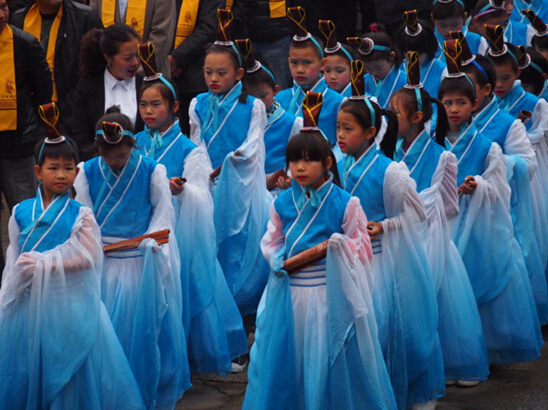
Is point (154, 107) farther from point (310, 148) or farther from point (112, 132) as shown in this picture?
point (310, 148)

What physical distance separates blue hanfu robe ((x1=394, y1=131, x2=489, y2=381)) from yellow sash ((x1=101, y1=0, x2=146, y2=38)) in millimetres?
3253

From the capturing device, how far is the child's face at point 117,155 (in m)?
5.31

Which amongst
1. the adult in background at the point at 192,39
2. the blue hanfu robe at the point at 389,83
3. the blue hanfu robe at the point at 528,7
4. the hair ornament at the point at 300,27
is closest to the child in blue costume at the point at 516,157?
the blue hanfu robe at the point at 389,83

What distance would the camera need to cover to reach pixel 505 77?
7.14m

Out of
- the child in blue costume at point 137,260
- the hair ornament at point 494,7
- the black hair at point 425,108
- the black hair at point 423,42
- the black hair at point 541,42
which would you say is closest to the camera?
the child in blue costume at point 137,260

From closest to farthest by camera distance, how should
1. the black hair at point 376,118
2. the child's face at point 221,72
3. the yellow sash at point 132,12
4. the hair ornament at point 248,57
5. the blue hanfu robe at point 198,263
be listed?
1. the black hair at point 376,118
2. the blue hanfu robe at point 198,263
3. the child's face at point 221,72
4. the hair ornament at point 248,57
5. the yellow sash at point 132,12

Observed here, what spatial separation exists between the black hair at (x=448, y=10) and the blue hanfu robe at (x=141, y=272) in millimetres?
3962

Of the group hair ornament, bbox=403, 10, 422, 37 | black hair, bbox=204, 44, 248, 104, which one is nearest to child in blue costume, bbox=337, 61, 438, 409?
black hair, bbox=204, 44, 248, 104

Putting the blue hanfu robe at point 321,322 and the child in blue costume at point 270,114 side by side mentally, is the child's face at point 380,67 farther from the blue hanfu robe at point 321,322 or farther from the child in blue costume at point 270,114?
the blue hanfu robe at point 321,322

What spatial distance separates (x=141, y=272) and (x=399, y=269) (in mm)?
1443

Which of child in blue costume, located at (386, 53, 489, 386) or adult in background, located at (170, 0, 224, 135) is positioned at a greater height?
adult in background, located at (170, 0, 224, 135)

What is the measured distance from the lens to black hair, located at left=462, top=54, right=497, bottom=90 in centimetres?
646

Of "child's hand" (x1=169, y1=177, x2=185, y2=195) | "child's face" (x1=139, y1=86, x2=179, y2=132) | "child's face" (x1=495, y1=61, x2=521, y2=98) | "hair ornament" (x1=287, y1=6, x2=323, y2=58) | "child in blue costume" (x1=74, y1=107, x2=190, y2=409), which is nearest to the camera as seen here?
"child in blue costume" (x1=74, y1=107, x2=190, y2=409)

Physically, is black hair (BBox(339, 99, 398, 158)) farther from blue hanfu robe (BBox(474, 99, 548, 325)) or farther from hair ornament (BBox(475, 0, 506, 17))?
hair ornament (BBox(475, 0, 506, 17))
